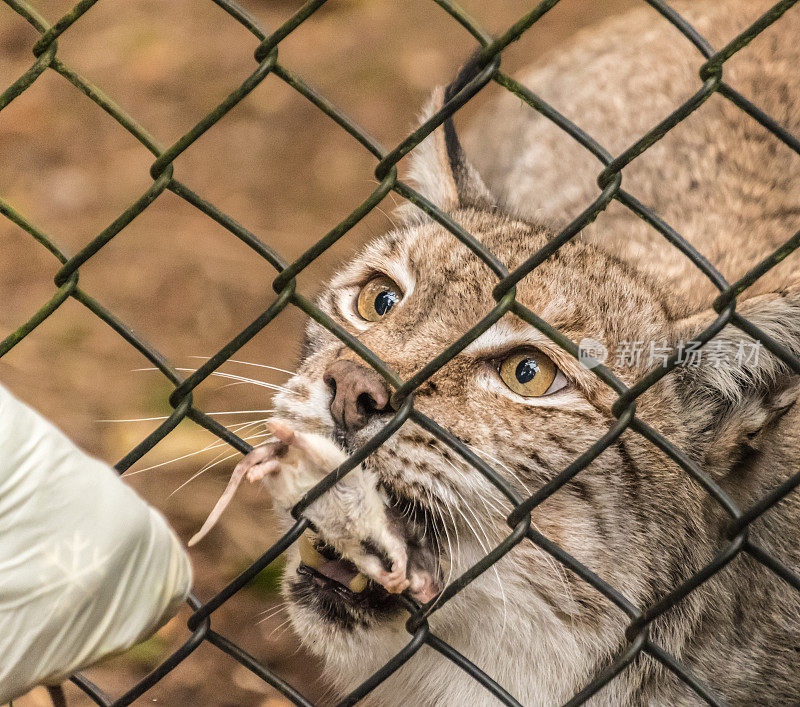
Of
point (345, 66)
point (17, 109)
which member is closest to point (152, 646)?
point (17, 109)

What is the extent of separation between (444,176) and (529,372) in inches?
41.9

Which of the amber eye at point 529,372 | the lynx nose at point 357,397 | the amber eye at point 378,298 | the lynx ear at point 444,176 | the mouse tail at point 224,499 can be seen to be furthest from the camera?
the lynx ear at point 444,176

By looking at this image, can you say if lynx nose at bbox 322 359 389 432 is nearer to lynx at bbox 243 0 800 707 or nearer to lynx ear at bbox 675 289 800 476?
lynx at bbox 243 0 800 707

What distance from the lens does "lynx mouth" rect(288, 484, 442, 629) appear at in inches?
90.3

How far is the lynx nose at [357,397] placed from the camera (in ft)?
7.25

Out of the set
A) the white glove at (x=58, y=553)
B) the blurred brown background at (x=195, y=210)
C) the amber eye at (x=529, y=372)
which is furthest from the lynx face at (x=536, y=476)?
the blurred brown background at (x=195, y=210)

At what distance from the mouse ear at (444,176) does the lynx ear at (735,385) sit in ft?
4.01

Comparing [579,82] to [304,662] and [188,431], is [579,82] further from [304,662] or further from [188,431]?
[304,662]

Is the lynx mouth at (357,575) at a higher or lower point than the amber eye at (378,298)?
lower

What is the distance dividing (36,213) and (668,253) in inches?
157

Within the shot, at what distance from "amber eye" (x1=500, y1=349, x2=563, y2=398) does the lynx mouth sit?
19.3 inches

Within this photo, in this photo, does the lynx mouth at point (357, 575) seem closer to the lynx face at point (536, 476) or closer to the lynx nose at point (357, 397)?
the lynx face at point (536, 476)

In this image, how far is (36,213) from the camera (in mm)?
5688

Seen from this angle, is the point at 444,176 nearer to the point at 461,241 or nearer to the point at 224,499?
the point at 461,241
